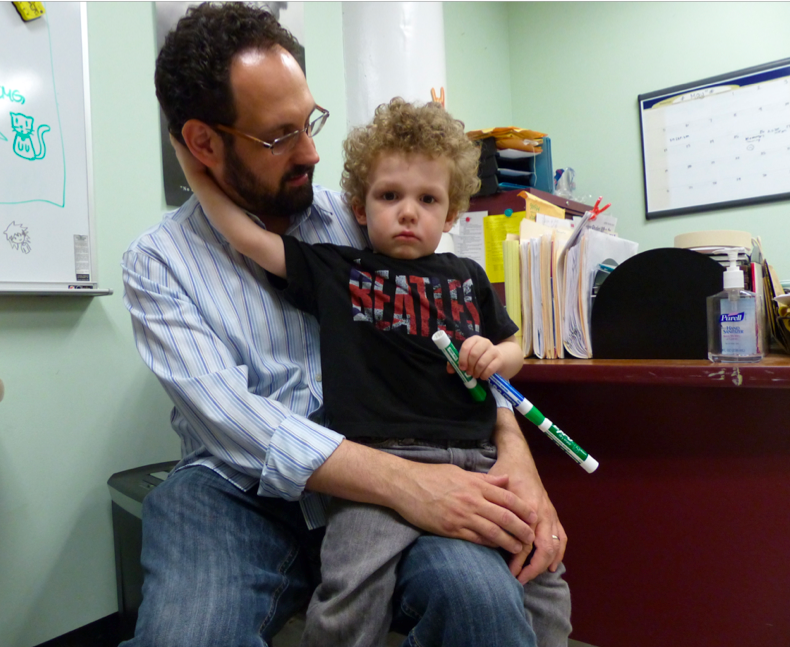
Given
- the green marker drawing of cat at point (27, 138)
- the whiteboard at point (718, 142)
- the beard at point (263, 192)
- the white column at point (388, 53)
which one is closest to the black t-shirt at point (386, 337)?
the beard at point (263, 192)

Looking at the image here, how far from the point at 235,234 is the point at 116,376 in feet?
2.09

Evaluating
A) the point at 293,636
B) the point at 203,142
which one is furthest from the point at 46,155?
the point at 293,636

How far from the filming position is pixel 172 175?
145 centimetres

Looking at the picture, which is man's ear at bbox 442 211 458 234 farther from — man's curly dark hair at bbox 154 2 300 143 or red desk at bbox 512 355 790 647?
man's curly dark hair at bbox 154 2 300 143

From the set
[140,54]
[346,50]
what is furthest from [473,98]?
[140,54]

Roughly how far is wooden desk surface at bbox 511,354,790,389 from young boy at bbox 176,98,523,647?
4.5 inches

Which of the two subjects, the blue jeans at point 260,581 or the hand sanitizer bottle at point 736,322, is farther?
the hand sanitizer bottle at point 736,322

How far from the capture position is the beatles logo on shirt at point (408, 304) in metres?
0.92

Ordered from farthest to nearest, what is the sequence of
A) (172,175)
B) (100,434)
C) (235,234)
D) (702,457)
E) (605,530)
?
(172,175)
(100,434)
(605,530)
(702,457)
(235,234)

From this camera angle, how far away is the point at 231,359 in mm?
889

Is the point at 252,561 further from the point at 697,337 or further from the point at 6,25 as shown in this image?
the point at 6,25

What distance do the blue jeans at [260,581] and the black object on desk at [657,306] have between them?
1.71ft

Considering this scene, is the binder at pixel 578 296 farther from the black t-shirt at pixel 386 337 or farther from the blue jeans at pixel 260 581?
the blue jeans at pixel 260 581

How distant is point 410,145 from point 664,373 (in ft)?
1.91
